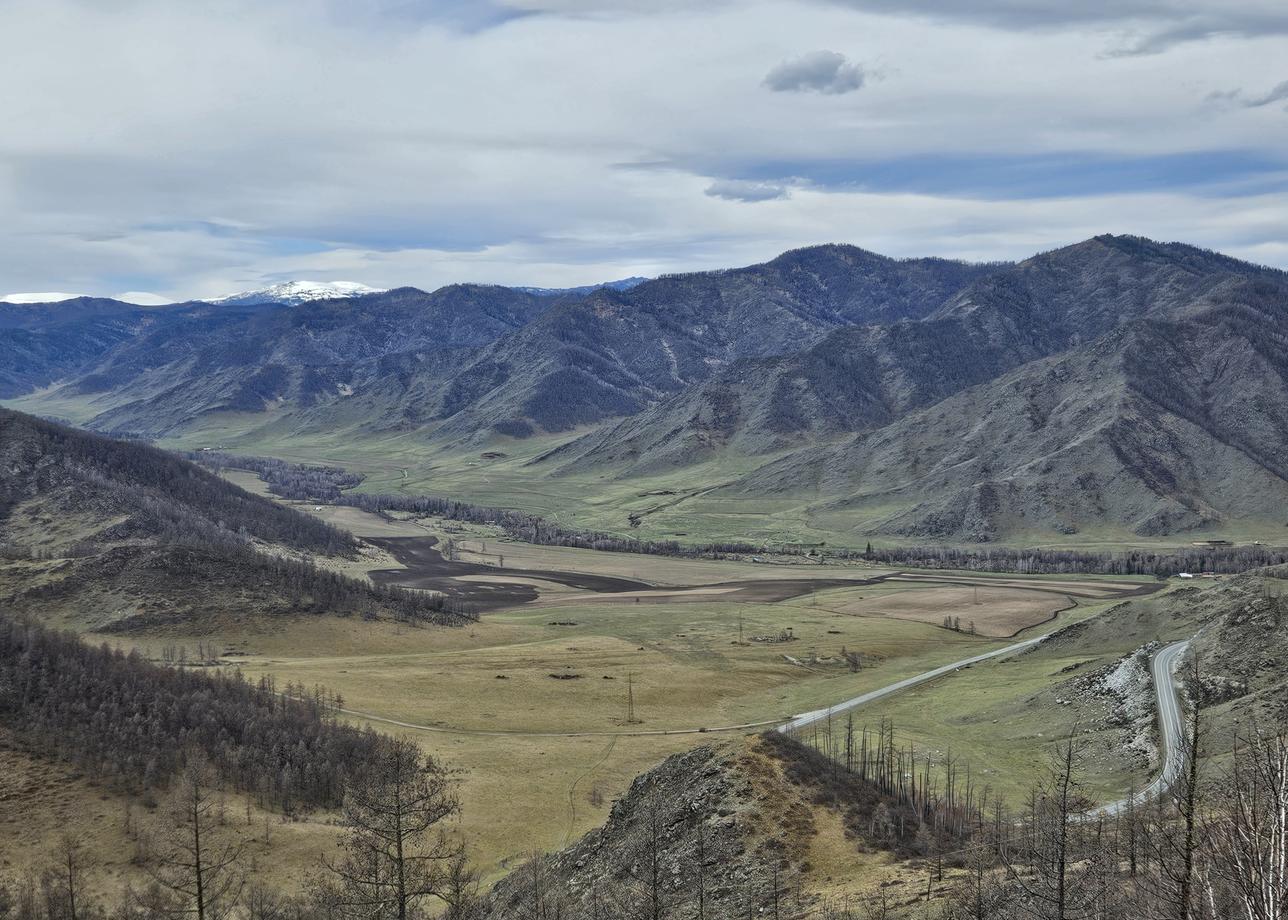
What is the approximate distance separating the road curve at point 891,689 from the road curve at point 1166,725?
126 feet

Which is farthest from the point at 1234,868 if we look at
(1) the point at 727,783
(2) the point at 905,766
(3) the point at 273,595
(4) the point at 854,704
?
(3) the point at 273,595

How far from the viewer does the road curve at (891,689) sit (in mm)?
130875

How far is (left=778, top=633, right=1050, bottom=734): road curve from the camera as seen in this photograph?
131m

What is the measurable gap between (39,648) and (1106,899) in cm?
11080

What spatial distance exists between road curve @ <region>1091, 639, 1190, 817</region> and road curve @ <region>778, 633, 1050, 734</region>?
1517 inches

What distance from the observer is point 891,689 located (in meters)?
149

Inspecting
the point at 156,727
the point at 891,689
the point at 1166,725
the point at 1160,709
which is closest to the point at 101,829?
the point at 156,727

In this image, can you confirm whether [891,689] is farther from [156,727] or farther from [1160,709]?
[156,727]

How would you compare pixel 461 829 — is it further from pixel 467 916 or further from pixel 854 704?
pixel 854 704

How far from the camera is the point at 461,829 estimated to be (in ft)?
315

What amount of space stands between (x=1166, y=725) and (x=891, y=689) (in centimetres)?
5206

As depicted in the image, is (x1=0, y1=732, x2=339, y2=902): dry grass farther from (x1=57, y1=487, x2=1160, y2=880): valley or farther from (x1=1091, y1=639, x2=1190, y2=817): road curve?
(x1=1091, y1=639, x2=1190, y2=817): road curve

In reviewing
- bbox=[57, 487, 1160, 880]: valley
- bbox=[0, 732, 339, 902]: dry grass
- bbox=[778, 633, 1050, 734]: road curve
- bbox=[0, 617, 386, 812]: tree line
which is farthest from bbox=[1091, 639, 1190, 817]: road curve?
bbox=[0, 617, 386, 812]: tree line

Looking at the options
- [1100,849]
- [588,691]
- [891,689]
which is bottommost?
[588,691]
